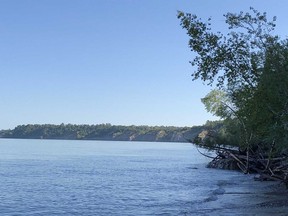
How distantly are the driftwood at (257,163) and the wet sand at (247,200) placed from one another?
1231 mm

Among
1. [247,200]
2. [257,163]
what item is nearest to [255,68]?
[247,200]

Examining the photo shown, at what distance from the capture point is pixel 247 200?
108ft

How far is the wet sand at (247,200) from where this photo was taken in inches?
1065

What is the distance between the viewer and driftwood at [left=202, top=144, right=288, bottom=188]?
37.6 m

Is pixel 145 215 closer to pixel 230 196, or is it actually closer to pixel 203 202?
pixel 203 202

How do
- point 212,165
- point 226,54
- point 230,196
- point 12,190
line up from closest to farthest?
point 226,54
point 230,196
point 12,190
point 212,165

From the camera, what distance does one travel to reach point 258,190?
39250 mm

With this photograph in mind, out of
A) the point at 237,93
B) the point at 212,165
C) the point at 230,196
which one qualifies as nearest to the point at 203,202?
the point at 230,196

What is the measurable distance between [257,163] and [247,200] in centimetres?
2213

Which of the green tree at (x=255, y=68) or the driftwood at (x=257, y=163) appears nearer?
the green tree at (x=255, y=68)

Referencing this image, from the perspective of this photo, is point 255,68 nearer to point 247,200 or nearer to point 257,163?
point 247,200

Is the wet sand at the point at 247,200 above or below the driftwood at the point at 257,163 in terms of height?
below

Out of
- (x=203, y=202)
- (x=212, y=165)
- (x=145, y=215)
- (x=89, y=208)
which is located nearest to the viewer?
(x=145, y=215)

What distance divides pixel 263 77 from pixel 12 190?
27.6 metres
